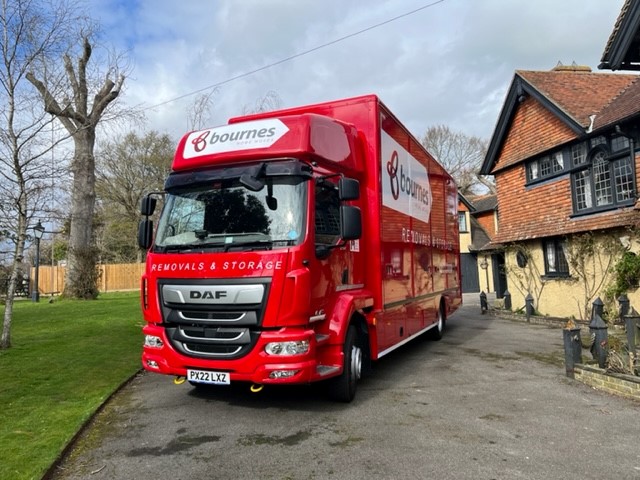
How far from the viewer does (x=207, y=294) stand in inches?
192

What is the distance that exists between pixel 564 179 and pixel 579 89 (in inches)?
134

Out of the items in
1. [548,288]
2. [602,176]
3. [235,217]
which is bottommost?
[548,288]

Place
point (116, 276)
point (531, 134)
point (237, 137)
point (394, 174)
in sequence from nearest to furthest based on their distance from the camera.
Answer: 1. point (237, 137)
2. point (394, 174)
3. point (531, 134)
4. point (116, 276)

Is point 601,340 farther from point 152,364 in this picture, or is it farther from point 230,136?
point 152,364

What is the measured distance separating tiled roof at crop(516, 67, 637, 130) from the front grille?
38.7 ft

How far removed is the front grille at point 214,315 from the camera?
471cm

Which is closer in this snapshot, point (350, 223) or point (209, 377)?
point (209, 377)

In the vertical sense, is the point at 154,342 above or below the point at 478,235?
below

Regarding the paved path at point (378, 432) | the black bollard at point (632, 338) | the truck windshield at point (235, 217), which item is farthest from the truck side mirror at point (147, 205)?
the black bollard at point (632, 338)

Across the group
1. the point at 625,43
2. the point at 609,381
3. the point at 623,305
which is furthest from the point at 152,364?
the point at 623,305

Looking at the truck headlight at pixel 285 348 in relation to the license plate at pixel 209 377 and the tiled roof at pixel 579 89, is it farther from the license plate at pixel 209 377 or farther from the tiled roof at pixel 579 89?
the tiled roof at pixel 579 89

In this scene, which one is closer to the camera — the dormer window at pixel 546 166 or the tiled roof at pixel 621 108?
the tiled roof at pixel 621 108

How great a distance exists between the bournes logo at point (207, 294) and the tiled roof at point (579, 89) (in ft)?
39.1

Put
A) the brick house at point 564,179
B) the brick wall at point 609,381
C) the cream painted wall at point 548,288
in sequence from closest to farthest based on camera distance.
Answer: the brick wall at point 609,381, the brick house at point 564,179, the cream painted wall at point 548,288
